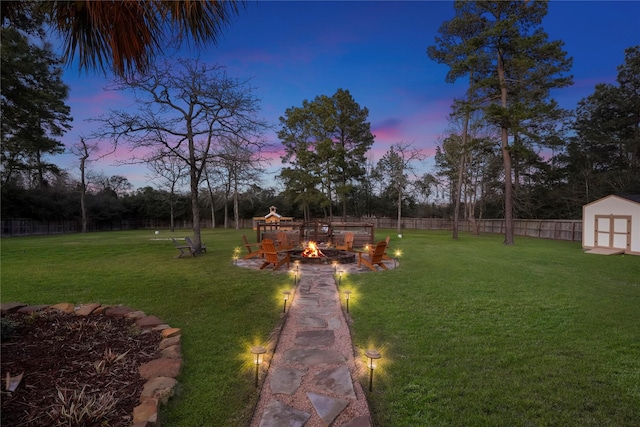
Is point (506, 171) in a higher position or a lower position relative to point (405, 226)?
higher

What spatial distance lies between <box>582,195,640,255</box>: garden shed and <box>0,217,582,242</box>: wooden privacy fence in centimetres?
510

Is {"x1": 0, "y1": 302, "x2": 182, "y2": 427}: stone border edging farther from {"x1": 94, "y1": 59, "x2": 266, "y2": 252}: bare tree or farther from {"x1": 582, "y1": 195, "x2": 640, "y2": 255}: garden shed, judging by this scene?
{"x1": 582, "y1": 195, "x2": 640, "y2": 255}: garden shed

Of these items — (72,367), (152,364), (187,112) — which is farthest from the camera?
(187,112)

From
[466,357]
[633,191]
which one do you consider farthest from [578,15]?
[633,191]

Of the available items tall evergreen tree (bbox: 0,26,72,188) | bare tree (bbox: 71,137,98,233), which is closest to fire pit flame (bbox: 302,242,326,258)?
tall evergreen tree (bbox: 0,26,72,188)

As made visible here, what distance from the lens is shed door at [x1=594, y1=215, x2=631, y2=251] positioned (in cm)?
1364

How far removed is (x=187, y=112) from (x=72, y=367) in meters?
10.2

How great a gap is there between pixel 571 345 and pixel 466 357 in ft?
4.77

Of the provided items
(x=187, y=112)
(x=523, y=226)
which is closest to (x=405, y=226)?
(x=523, y=226)

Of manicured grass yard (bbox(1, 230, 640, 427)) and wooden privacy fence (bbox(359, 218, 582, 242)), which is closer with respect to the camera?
manicured grass yard (bbox(1, 230, 640, 427))

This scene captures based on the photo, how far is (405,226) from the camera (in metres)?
37.4

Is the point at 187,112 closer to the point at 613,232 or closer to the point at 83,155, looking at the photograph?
the point at 613,232

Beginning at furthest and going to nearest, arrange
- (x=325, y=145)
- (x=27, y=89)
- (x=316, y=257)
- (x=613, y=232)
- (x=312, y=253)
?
1. (x=325, y=145)
2. (x=613, y=232)
3. (x=27, y=89)
4. (x=312, y=253)
5. (x=316, y=257)

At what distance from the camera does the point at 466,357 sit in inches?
135
